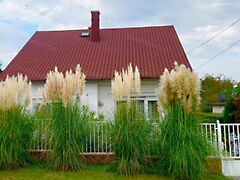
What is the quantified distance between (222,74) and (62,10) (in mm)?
31792

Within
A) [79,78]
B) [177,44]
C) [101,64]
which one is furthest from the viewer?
[177,44]

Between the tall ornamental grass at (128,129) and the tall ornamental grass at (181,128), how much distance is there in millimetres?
539

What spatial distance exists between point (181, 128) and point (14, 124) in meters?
4.19

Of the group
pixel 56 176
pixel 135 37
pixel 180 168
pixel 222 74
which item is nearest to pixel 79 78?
pixel 56 176

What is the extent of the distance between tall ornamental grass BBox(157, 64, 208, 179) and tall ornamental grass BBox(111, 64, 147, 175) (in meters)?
0.54

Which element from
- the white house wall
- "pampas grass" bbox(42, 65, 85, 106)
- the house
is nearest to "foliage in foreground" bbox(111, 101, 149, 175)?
"pampas grass" bbox(42, 65, 85, 106)

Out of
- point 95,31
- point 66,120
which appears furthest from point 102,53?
point 66,120

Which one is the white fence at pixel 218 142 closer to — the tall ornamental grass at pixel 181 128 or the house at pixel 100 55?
the tall ornamental grass at pixel 181 128

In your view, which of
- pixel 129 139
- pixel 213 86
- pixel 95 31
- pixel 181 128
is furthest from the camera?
pixel 213 86

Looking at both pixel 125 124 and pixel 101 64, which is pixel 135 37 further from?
pixel 125 124

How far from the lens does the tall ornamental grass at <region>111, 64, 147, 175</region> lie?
7121 mm

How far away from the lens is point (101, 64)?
14578 mm

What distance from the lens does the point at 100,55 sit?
15562mm

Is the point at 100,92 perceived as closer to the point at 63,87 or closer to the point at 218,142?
the point at 63,87
